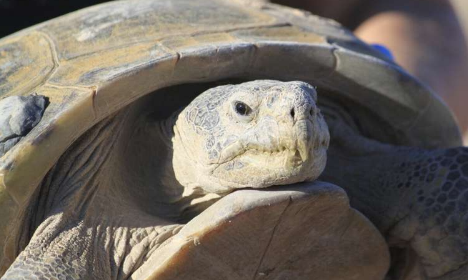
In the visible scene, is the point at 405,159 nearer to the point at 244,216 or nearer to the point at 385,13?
the point at 244,216

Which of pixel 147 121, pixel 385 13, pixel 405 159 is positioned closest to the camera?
pixel 147 121

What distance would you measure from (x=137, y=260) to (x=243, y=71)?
25.1 inches

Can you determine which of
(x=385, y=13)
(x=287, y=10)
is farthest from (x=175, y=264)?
(x=385, y=13)

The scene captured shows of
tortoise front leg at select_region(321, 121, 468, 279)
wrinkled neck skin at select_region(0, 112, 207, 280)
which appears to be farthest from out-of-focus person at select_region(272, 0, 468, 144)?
wrinkled neck skin at select_region(0, 112, 207, 280)

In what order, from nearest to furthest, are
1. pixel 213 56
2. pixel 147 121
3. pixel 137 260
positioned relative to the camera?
pixel 137 260 < pixel 213 56 < pixel 147 121

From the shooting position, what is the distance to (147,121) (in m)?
2.07

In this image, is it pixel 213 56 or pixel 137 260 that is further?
pixel 213 56

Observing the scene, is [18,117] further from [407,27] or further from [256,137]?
[407,27]

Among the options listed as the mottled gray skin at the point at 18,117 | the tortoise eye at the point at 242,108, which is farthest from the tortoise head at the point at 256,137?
the mottled gray skin at the point at 18,117

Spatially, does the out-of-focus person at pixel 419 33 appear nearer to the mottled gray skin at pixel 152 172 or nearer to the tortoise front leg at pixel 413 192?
the tortoise front leg at pixel 413 192

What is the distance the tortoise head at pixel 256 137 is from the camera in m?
1.59

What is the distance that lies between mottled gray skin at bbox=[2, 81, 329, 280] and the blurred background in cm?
236

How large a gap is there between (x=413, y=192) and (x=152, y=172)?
776 mm

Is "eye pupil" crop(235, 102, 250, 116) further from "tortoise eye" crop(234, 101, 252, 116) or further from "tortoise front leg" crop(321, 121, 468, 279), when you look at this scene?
"tortoise front leg" crop(321, 121, 468, 279)
